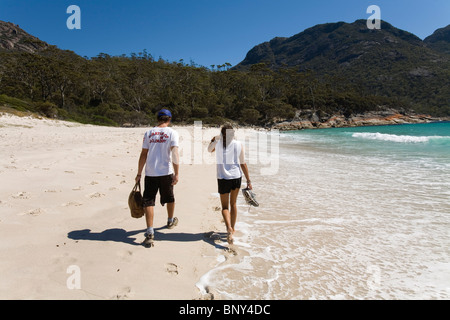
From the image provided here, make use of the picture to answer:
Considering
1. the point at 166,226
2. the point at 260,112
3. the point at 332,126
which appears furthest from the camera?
the point at 332,126

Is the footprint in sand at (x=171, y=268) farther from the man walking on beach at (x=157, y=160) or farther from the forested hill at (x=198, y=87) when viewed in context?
the forested hill at (x=198, y=87)

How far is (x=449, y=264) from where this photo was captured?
3.17 metres

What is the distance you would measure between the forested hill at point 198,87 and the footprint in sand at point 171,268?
26.7 meters

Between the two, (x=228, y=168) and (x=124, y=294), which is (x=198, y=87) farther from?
(x=124, y=294)

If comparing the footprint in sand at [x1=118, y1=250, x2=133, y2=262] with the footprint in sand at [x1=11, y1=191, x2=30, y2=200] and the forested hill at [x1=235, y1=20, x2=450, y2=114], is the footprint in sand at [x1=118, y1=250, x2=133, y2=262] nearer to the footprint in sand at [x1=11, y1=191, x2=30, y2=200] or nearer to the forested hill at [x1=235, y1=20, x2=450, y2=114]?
the footprint in sand at [x1=11, y1=191, x2=30, y2=200]

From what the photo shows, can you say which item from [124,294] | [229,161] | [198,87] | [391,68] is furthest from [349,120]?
[124,294]

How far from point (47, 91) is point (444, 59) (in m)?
180

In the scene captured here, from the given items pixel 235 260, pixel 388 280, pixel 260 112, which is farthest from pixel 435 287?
pixel 260 112

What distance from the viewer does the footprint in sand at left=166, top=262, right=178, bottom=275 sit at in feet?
9.19

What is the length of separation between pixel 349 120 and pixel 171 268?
88.5 m

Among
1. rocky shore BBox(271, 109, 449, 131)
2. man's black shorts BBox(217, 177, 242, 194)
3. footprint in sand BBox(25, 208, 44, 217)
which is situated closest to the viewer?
man's black shorts BBox(217, 177, 242, 194)

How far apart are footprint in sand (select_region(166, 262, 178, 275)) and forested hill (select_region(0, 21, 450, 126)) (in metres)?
26.7

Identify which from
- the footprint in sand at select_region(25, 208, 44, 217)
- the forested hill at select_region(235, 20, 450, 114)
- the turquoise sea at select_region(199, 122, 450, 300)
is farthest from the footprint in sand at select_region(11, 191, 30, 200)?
the forested hill at select_region(235, 20, 450, 114)

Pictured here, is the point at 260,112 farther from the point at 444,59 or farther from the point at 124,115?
the point at 444,59
